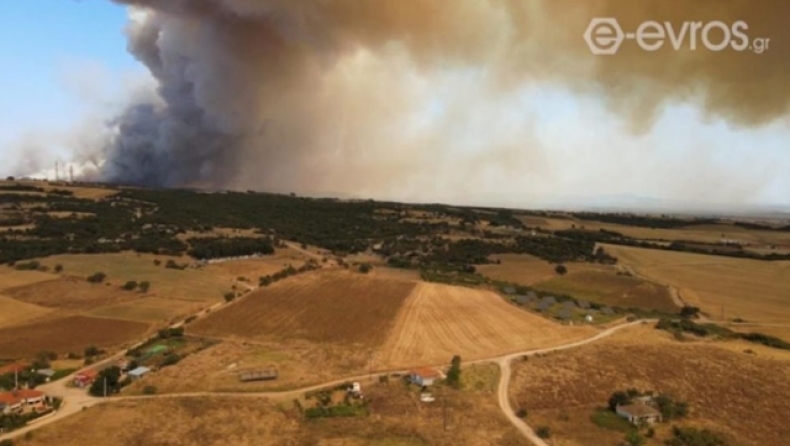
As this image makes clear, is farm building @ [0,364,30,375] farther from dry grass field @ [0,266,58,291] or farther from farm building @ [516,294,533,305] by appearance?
farm building @ [516,294,533,305]

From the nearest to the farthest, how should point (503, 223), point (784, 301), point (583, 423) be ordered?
1. point (583, 423)
2. point (784, 301)
3. point (503, 223)

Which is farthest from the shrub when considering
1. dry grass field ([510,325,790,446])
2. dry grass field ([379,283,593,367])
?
dry grass field ([379,283,593,367])

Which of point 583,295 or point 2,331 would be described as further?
point 583,295

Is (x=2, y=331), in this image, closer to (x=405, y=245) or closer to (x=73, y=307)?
(x=73, y=307)

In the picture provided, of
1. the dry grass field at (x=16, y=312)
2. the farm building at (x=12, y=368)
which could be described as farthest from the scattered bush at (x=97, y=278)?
the farm building at (x=12, y=368)

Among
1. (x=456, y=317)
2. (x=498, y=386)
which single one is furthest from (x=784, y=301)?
(x=498, y=386)
